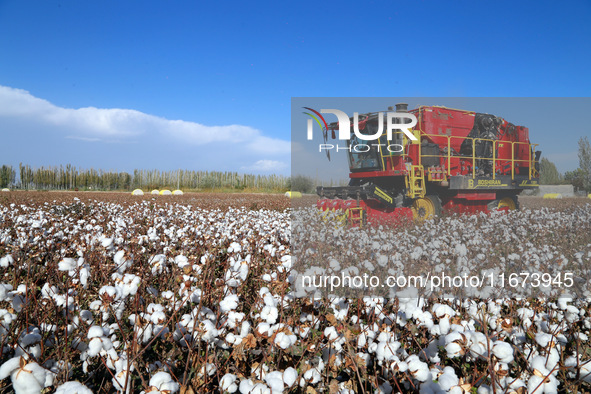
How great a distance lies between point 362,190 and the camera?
784 cm

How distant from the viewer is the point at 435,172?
7.37 m

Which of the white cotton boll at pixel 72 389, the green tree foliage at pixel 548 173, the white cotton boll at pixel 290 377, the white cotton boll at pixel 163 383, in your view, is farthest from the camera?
the green tree foliage at pixel 548 173

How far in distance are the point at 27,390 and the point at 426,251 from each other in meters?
4.14

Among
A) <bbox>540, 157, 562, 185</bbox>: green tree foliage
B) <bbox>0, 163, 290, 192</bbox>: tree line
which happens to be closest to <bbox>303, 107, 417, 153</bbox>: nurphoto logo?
<bbox>540, 157, 562, 185</bbox>: green tree foliage

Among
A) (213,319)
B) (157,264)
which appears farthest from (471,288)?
(157,264)

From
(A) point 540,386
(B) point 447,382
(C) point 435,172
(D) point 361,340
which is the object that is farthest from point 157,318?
(C) point 435,172

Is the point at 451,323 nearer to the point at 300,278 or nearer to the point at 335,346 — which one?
the point at 335,346

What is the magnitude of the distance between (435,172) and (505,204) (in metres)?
1.94

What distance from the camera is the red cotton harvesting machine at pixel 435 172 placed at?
743cm

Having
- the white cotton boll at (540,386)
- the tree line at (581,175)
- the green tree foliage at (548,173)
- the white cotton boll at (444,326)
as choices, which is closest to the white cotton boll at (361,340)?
the white cotton boll at (444,326)

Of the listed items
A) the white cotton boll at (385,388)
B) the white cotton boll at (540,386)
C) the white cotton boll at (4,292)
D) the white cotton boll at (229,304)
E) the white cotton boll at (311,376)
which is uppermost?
the white cotton boll at (4,292)

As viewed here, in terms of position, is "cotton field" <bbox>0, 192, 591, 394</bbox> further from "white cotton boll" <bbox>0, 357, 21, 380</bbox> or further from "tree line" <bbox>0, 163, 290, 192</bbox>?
"tree line" <bbox>0, 163, 290, 192</bbox>

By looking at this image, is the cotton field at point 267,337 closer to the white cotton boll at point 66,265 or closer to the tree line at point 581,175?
the white cotton boll at point 66,265

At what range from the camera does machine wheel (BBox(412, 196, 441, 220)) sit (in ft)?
24.2
